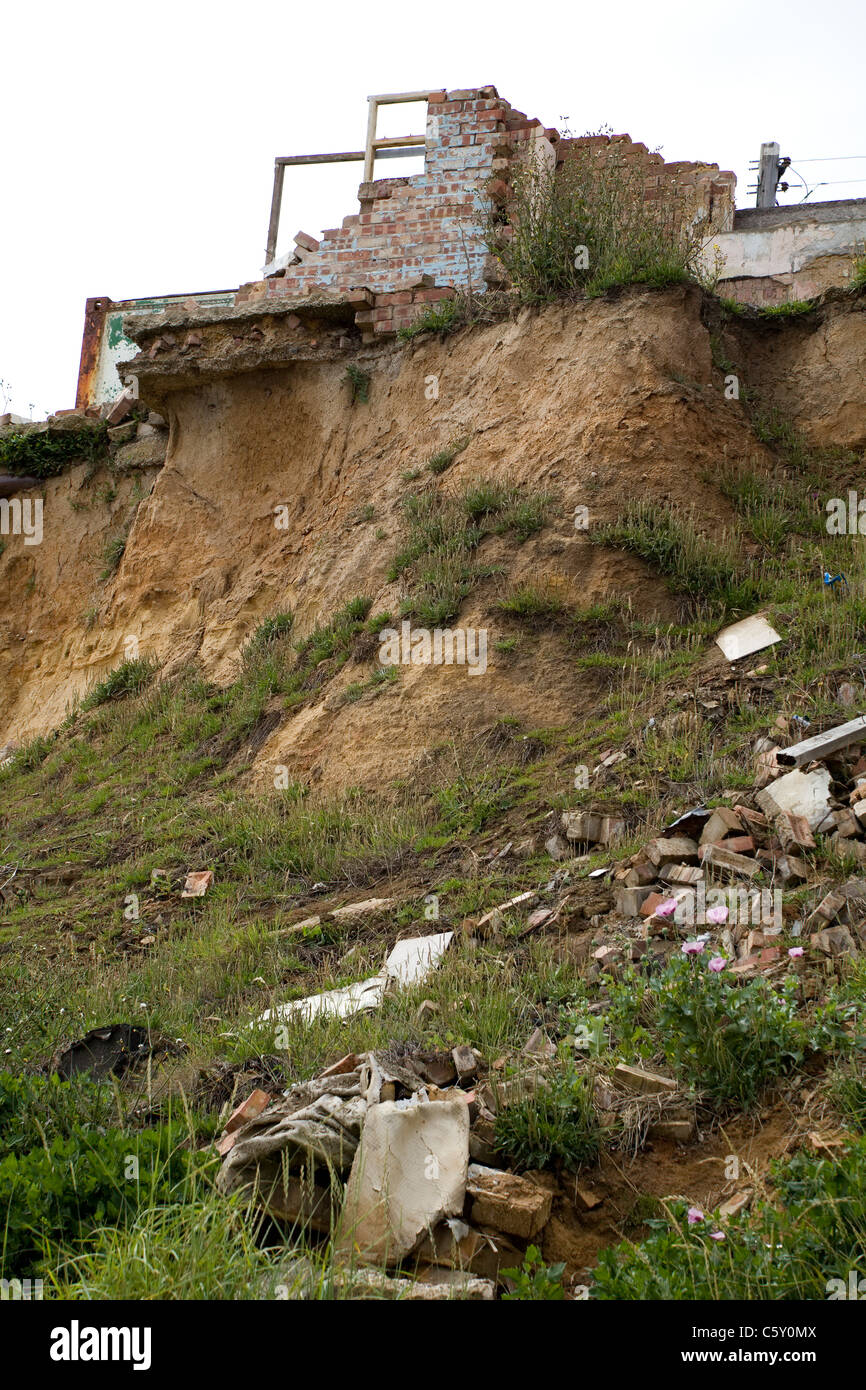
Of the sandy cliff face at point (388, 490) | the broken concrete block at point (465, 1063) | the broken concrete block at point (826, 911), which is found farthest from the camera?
the sandy cliff face at point (388, 490)

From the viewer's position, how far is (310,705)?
984cm

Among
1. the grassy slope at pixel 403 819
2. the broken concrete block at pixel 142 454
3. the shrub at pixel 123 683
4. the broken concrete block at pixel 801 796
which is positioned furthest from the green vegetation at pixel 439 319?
the broken concrete block at pixel 801 796

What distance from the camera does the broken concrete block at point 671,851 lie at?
19.6 feet

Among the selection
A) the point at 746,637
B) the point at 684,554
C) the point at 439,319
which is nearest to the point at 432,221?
the point at 439,319

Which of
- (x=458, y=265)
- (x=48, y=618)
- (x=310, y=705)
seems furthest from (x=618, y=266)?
(x=48, y=618)

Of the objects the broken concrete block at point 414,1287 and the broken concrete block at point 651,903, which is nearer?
the broken concrete block at point 414,1287

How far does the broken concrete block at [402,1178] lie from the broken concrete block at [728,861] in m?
2.14

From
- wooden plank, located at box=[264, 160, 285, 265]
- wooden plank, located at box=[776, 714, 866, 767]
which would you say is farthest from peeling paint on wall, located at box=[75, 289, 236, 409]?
wooden plank, located at box=[776, 714, 866, 767]

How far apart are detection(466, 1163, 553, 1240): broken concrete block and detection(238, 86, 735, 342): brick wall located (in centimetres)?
965

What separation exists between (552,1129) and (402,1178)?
534mm

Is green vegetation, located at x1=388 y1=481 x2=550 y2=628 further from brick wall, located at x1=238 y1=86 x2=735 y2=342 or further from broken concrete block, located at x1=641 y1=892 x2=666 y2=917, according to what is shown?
broken concrete block, located at x1=641 y1=892 x2=666 y2=917

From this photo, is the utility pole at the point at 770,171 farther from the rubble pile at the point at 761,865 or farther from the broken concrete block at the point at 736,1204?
the broken concrete block at the point at 736,1204
